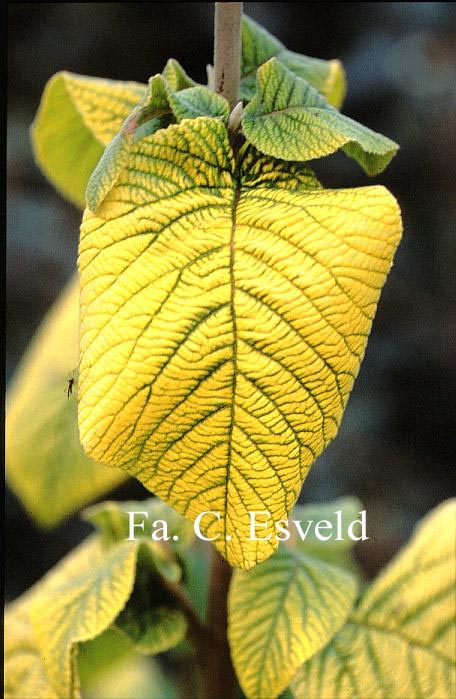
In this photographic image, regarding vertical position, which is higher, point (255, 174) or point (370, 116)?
point (255, 174)

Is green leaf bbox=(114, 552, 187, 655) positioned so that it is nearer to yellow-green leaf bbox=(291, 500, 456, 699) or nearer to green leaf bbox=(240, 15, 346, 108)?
yellow-green leaf bbox=(291, 500, 456, 699)

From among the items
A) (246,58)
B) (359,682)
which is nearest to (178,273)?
(246,58)

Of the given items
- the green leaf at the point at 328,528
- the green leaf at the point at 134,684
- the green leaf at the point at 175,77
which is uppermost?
the green leaf at the point at 175,77

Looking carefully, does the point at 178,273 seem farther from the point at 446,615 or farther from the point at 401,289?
the point at 401,289

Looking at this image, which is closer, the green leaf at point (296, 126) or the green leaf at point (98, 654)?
the green leaf at point (296, 126)

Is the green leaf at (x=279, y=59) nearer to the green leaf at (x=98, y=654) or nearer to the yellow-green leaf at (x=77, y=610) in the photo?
the yellow-green leaf at (x=77, y=610)

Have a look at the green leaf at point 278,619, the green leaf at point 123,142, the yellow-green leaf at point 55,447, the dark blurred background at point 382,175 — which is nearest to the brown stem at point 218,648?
the green leaf at point 278,619

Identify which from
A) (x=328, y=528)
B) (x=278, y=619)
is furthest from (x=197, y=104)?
(x=328, y=528)
